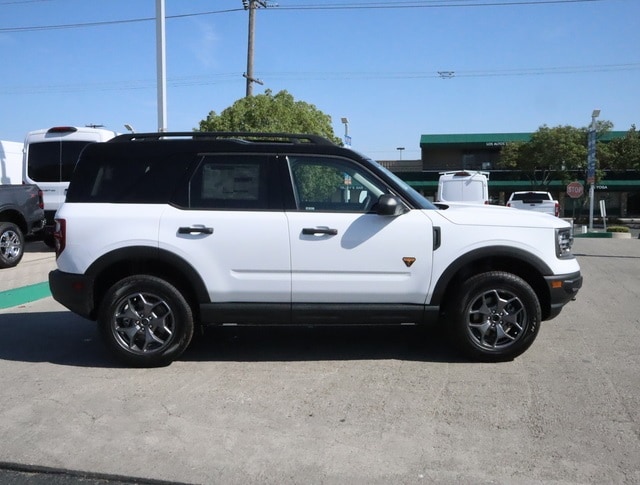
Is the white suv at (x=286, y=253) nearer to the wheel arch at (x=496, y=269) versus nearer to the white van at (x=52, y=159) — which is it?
the wheel arch at (x=496, y=269)

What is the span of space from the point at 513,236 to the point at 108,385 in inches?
144

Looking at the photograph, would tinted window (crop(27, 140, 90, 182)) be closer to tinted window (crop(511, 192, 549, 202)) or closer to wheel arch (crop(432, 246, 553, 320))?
wheel arch (crop(432, 246, 553, 320))

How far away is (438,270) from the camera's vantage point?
555cm

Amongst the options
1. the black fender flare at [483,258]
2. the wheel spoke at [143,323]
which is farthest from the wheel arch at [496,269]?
the wheel spoke at [143,323]

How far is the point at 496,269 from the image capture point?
5.78 m

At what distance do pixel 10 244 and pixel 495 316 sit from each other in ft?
31.3

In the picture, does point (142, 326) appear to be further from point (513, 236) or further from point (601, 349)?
point (601, 349)

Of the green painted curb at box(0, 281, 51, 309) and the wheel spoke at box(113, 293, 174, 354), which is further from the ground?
the wheel spoke at box(113, 293, 174, 354)

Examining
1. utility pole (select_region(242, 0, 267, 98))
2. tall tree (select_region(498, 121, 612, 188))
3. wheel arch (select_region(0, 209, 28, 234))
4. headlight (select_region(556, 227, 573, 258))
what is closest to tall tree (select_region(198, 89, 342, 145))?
utility pole (select_region(242, 0, 267, 98))

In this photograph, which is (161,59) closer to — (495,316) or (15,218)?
(15,218)

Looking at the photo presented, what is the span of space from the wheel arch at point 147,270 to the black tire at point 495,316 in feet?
7.39

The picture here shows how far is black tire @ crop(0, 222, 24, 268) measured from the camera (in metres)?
11.6

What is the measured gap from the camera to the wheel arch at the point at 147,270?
5.55 metres

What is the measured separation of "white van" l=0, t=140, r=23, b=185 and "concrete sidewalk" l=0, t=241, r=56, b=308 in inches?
126
